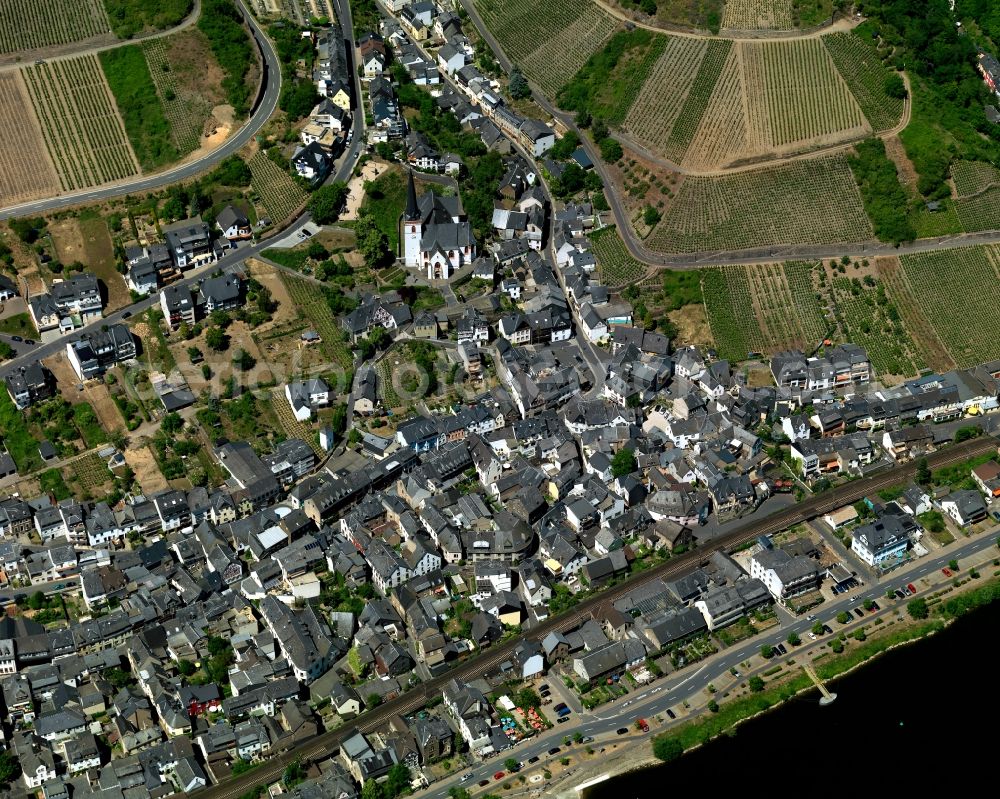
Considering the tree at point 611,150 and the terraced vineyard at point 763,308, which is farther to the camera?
the tree at point 611,150

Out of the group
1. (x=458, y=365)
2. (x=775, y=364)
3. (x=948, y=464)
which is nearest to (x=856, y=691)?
(x=948, y=464)

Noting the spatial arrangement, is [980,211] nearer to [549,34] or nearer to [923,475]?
[923,475]

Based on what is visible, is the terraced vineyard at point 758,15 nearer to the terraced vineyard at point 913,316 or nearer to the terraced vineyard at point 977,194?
the terraced vineyard at point 977,194

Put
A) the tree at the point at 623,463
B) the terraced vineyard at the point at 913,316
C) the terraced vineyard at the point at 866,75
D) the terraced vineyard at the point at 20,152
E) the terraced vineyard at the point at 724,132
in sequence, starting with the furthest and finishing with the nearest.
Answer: the terraced vineyard at the point at 866,75
the terraced vineyard at the point at 724,132
the terraced vineyard at the point at 20,152
the terraced vineyard at the point at 913,316
the tree at the point at 623,463

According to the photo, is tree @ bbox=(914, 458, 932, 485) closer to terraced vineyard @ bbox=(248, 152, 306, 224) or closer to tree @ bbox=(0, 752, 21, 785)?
terraced vineyard @ bbox=(248, 152, 306, 224)

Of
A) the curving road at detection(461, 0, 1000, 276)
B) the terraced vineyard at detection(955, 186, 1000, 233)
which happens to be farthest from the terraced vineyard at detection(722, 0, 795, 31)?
the curving road at detection(461, 0, 1000, 276)

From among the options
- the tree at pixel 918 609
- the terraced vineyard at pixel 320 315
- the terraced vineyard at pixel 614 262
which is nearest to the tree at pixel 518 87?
the terraced vineyard at pixel 614 262

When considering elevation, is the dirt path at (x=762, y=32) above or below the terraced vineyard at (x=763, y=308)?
above

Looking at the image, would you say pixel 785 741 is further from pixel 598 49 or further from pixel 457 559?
pixel 598 49
